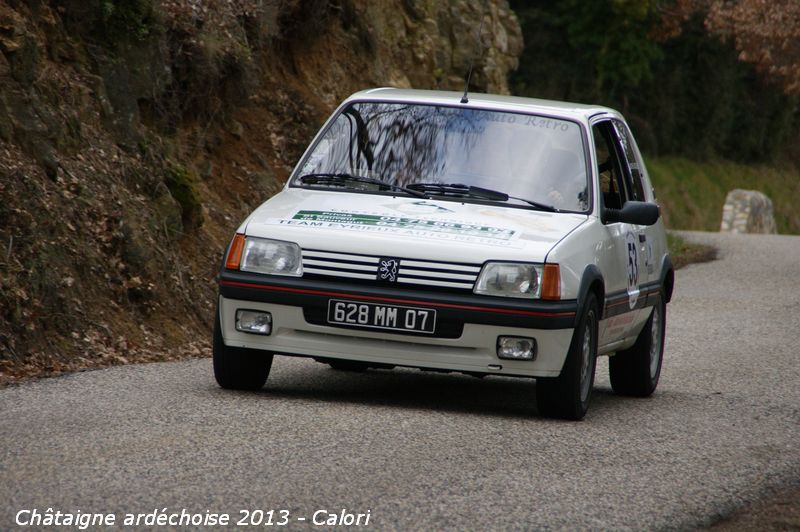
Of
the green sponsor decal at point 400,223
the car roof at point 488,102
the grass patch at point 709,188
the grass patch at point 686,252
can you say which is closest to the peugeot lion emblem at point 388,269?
the green sponsor decal at point 400,223

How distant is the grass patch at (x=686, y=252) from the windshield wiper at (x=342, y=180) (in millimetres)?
16168

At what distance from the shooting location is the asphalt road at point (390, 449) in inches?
236

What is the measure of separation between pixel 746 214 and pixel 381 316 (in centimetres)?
3221

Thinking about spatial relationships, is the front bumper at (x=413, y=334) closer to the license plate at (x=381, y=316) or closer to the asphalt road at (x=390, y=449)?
the license plate at (x=381, y=316)

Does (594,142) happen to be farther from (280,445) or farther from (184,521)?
(184,521)

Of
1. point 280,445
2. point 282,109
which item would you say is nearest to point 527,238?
point 280,445

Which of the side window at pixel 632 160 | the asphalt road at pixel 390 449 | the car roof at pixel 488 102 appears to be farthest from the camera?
the side window at pixel 632 160

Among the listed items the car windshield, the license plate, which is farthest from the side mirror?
the license plate

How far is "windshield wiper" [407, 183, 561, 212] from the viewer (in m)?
9.05

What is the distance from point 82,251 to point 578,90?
4625 cm

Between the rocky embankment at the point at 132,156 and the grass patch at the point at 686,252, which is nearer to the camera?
the rocky embankment at the point at 132,156

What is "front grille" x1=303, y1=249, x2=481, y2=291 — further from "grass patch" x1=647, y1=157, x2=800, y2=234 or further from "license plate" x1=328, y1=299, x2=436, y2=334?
"grass patch" x1=647, y1=157, x2=800, y2=234

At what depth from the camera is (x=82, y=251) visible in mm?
11523

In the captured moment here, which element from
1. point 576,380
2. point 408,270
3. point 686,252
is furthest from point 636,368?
point 686,252
